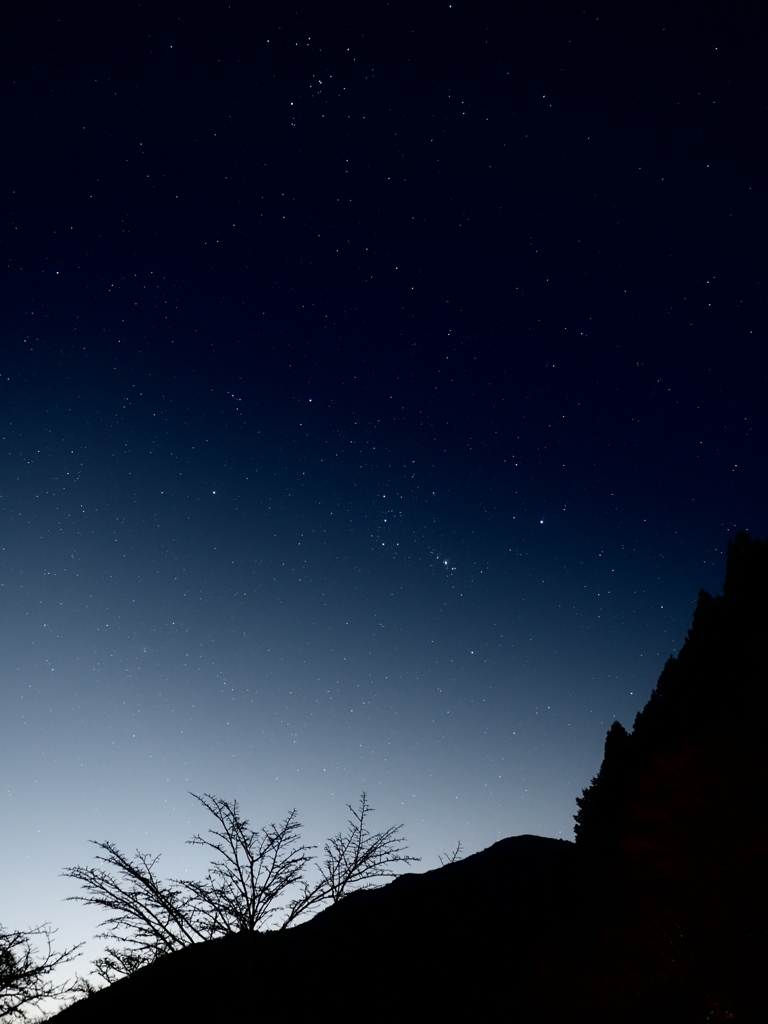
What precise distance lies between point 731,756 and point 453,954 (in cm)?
1105

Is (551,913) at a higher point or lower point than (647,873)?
lower

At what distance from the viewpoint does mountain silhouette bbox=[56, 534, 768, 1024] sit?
12047 mm

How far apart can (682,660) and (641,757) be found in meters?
3.75

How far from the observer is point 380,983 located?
1677cm

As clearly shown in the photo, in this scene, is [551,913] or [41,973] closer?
[551,913]

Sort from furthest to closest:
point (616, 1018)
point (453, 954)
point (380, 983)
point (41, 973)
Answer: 1. point (41, 973)
2. point (453, 954)
3. point (380, 983)
4. point (616, 1018)

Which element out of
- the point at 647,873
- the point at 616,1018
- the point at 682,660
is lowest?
the point at 616,1018

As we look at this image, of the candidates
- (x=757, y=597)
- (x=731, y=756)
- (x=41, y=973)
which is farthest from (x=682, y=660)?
(x=41, y=973)

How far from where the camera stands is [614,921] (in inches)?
597

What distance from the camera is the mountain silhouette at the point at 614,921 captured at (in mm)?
12047

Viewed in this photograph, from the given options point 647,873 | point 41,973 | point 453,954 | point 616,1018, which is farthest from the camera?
point 41,973

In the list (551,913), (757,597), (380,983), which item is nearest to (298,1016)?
(380,983)

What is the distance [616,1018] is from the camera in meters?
12.9

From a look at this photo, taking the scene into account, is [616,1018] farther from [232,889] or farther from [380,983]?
[232,889]
